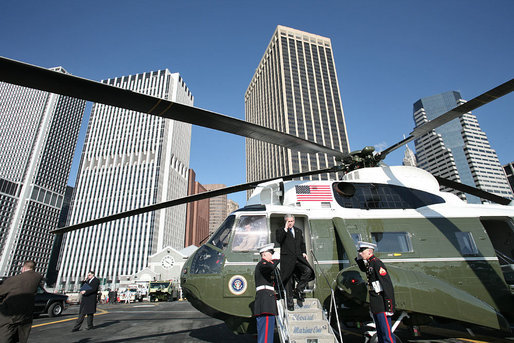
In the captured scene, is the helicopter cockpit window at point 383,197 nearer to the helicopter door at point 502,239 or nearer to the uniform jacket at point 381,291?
the helicopter door at point 502,239

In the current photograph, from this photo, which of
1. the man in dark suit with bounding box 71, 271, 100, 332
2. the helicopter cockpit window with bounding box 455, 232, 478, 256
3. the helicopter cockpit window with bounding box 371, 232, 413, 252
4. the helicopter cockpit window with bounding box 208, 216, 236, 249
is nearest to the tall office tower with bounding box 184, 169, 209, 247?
the man in dark suit with bounding box 71, 271, 100, 332

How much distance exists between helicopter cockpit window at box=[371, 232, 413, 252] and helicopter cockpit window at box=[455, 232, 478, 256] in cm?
141

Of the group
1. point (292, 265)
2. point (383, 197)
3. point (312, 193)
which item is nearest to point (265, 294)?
point (292, 265)

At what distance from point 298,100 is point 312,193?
120933mm

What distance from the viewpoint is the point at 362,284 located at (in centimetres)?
512

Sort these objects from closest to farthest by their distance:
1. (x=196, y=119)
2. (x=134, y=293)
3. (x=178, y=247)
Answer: (x=196, y=119) < (x=134, y=293) < (x=178, y=247)

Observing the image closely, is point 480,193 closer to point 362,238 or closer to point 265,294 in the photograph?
point 362,238

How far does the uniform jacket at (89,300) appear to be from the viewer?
9.72 meters

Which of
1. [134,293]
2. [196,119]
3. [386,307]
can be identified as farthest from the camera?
[134,293]

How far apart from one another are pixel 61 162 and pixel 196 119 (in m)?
182

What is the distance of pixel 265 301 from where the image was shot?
4.21 metres

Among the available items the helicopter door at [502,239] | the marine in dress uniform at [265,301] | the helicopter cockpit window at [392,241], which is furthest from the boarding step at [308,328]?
the helicopter door at [502,239]

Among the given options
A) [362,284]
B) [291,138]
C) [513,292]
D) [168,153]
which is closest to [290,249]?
[362,284]

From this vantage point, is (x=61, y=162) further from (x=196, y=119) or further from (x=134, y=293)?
(x=196, y=119)
